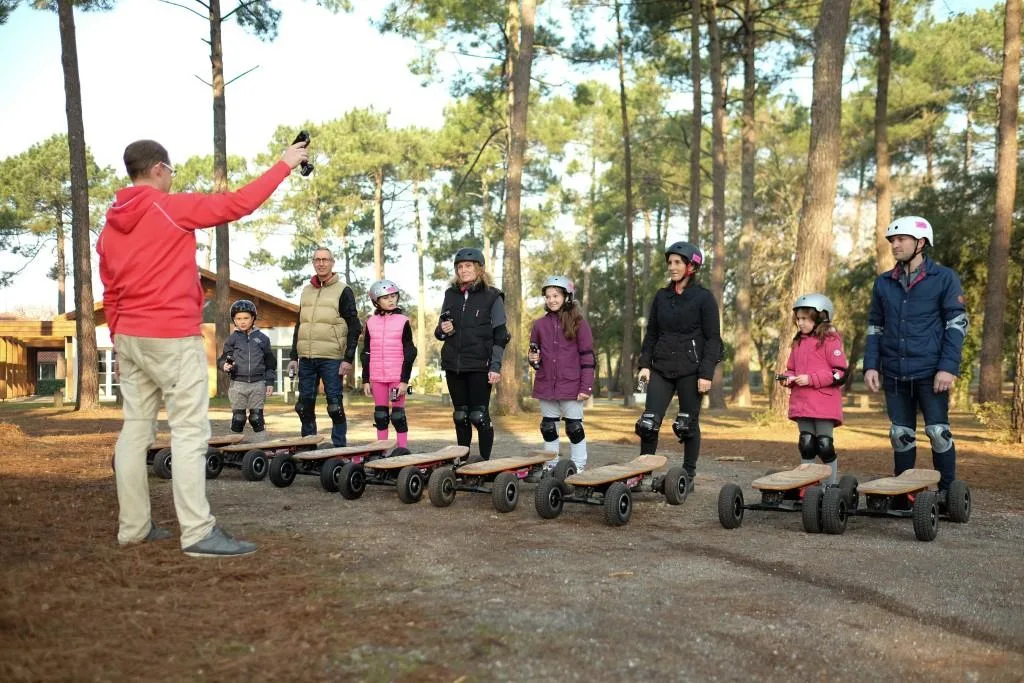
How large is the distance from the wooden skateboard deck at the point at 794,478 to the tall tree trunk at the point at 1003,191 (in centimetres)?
1445

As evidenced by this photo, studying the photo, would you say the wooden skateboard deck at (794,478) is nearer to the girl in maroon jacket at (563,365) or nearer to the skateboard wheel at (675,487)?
the skateboard wheel at (675,487)

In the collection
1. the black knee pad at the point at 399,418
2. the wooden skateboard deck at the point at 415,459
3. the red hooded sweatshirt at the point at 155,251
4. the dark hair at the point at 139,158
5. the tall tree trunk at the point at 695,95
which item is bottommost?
the wooden skateboard deck at the point at 415,459

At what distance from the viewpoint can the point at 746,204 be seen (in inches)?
1080

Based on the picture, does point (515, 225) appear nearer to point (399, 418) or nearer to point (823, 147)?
point (823, 147)

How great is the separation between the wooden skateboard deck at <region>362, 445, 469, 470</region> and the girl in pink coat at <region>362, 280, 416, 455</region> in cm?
110

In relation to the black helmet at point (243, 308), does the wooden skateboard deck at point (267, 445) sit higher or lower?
lower

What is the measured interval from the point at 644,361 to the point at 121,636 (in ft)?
16.9

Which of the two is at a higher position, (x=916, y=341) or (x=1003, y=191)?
(x=1003, y=191)

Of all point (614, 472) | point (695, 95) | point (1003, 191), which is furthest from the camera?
point (695, 95)

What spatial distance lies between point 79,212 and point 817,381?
1679cm

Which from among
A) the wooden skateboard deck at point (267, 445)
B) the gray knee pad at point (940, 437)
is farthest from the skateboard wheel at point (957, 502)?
the wooden skateboard deck at point (267, 445)

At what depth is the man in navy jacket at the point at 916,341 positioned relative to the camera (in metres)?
6.39

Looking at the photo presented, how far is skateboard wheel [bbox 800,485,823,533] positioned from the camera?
5957mm

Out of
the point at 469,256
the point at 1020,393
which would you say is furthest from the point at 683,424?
the point at 1020,393
